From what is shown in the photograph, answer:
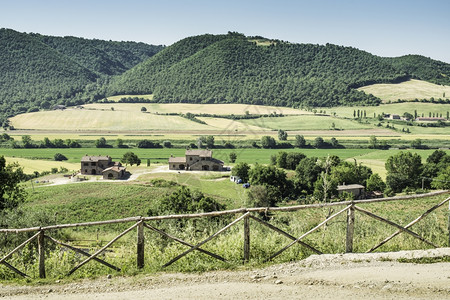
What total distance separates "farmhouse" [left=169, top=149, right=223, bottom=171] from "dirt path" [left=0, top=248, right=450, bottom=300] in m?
64.2

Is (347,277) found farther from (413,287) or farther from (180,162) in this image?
(180,162)

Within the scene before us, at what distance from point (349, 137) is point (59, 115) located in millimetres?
93676

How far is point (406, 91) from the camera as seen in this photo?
17450 cm

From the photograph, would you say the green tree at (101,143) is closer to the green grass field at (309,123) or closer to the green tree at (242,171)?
the green grass field at (309,123)

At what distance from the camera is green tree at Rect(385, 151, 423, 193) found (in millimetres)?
58487

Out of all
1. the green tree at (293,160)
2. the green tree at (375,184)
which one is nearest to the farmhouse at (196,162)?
the green tree at (293,160)

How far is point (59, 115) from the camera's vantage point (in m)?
141

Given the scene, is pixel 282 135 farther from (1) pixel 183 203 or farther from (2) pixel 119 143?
(1) pixel 183 203

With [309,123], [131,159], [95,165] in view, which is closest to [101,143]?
[131,159]

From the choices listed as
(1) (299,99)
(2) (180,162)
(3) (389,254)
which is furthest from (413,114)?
(3) (389,254)

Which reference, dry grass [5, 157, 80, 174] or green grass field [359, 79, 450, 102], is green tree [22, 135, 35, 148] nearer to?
dry grass [5, 157, 80, 174]

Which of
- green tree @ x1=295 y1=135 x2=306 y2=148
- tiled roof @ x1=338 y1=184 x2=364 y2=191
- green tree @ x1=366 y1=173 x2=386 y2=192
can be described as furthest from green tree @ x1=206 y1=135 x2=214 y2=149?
green tree @ x1=366 y1=173 x2=386 y2=192

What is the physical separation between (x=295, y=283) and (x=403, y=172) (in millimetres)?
59886

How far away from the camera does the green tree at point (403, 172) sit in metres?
58.5
